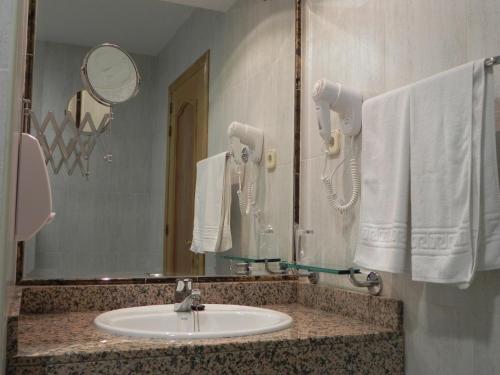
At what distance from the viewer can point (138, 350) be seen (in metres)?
1.09

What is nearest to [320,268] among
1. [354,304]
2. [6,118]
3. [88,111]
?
[354,304]

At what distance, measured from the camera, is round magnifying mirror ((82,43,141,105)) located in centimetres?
162

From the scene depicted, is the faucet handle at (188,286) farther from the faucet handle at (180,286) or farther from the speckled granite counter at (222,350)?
the speckled granite counter at (222,350)

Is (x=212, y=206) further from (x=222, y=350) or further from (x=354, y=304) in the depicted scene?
(x=222, y=350)

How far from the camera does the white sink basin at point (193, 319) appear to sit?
4.71ft

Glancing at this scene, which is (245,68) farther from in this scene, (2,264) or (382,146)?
(2,264)

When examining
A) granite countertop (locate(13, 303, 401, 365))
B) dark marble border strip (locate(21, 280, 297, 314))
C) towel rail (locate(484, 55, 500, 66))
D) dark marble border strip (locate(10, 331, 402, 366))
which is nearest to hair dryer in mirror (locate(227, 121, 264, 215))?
dark marble border strip (locate(21, 280, 297, 314))

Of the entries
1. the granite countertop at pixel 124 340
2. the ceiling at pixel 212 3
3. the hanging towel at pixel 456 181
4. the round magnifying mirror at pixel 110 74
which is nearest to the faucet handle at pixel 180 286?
the granite countertop at pixel 124 340

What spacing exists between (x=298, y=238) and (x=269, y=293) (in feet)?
0.73

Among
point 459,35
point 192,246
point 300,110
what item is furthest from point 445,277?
point 300,110

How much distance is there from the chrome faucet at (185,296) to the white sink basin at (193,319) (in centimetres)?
2

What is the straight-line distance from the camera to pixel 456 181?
111 centimetres

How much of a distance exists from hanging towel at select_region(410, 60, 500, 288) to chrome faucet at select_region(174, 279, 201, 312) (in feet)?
2.16

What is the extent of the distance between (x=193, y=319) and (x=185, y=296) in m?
0.13
